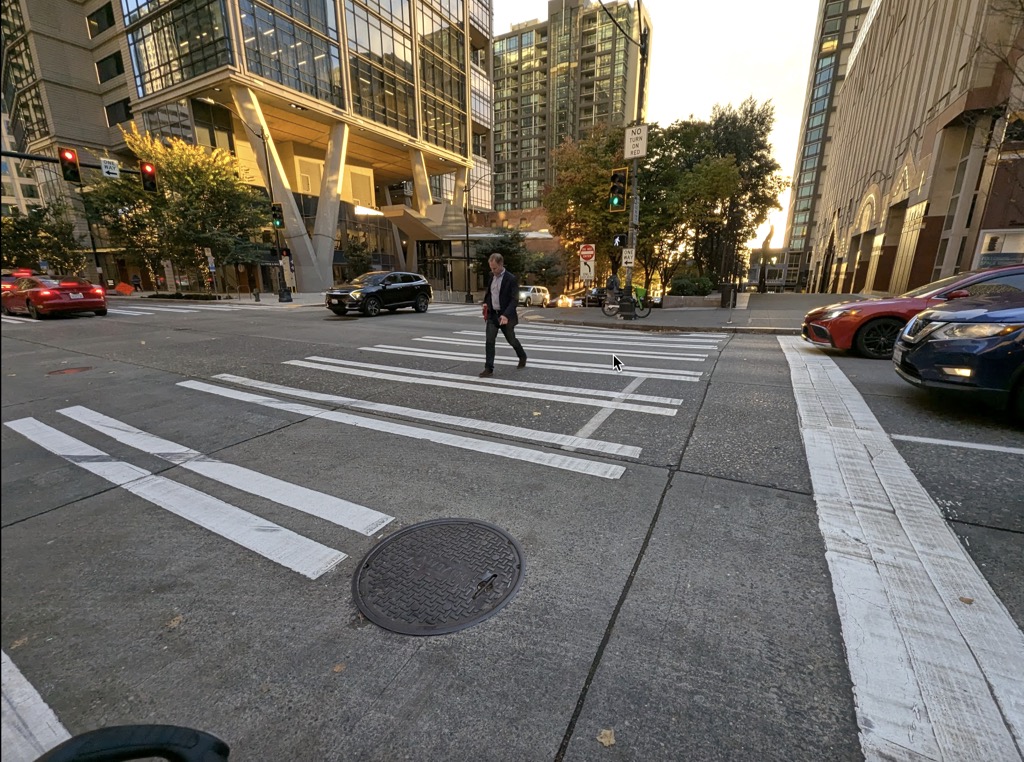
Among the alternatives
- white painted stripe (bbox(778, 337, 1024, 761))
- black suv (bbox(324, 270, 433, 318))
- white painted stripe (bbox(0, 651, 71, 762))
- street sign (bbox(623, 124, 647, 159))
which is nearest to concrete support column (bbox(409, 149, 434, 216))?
black suv (bbox(324, 270, 433, 318))

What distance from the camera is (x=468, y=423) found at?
18.4ft

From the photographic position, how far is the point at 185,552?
338 centimetres

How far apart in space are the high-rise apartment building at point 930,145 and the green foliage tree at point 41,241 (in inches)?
2023

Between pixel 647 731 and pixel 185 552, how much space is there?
3.12 meters

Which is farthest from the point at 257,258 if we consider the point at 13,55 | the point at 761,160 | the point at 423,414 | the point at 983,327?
the point at 13,55

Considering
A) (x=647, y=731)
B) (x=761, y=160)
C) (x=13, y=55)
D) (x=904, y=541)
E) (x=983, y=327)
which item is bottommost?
(x=647, y=731)

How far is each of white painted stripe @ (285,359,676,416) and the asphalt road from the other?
0.13 metres

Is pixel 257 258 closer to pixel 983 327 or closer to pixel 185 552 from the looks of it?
pixel 185 552

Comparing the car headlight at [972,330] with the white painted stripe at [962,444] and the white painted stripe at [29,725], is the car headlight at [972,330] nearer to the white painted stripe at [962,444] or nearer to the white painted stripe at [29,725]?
the white painted stripe at [962,444]

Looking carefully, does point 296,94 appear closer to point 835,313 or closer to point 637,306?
point 637,306

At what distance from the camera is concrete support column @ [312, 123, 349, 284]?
3459cm

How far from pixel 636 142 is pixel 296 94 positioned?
87.7 feet

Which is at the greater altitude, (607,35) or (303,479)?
(607,35)

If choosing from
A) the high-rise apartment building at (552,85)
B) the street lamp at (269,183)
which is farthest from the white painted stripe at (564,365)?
the high-rise apartment building at (552,85)
